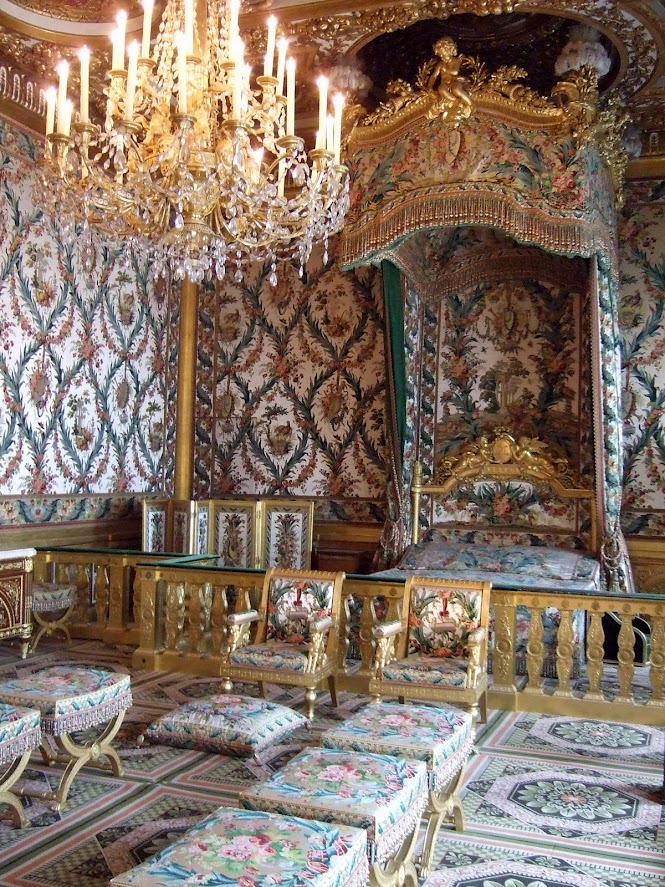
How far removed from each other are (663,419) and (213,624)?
12.8ft

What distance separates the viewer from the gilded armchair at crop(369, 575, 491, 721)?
4.24 meters

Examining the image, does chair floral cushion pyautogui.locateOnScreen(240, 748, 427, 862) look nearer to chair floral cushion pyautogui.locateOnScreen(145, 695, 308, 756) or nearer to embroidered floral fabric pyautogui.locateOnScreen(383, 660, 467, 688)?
chair floral cushion pyautogui.locateOnScreen(145, 695, 308, 756)

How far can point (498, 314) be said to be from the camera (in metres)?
7.39

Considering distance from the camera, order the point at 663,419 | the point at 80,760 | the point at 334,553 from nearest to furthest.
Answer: the point at 80,760 → the point at 663,419 → the point at 334,553

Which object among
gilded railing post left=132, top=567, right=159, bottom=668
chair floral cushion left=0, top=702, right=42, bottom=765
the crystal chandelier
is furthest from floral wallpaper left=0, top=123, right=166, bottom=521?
chair floral cushion left=0, top=702, right=42, bottom=765

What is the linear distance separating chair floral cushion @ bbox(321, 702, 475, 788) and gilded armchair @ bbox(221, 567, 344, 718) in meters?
1.01

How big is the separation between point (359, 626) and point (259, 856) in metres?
3.38

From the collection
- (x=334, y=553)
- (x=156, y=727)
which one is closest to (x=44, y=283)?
(x=334, y=553)

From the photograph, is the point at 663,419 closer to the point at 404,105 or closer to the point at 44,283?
the point at 404,105

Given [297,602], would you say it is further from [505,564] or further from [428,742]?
[505,564]

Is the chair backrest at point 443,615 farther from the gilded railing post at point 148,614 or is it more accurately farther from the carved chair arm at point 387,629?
the gilded railing post at point 148,614

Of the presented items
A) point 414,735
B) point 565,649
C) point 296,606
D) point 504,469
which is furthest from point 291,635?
point 504,469

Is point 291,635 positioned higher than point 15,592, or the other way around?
point 15,592

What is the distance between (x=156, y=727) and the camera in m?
3.99
